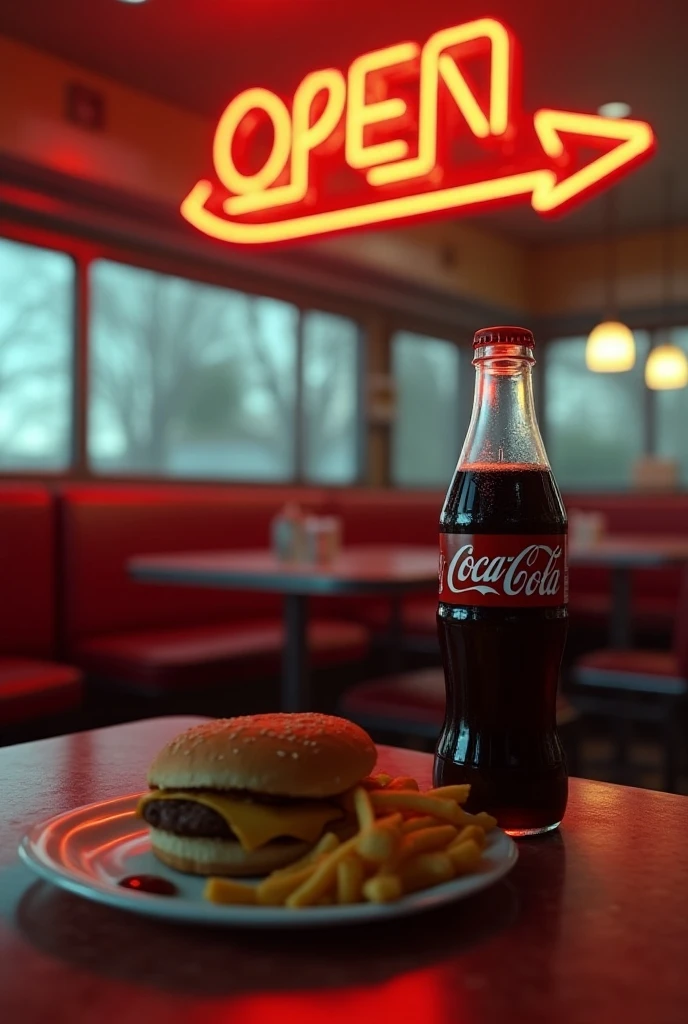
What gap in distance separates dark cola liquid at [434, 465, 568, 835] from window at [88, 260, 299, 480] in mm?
4695

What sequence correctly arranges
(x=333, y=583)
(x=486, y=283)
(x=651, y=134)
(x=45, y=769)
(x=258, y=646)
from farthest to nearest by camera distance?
1. (x=486, y=283)
2. (x=258, y=646)
3. (x=651, y=134)
4. (x=333, y=583)
5. (x=45, y=769)

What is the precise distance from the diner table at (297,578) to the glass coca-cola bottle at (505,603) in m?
1.84

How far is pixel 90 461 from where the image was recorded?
5.29 metres

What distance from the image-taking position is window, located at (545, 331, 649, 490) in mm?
8453

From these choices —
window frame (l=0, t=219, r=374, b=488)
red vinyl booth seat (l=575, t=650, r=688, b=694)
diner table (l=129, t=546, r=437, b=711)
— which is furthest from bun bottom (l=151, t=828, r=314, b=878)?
window frame (l=0, t=219, r=374, b=488)

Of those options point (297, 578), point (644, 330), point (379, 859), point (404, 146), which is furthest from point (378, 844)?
point (644, 330)

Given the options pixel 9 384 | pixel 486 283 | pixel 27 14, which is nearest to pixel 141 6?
pixel 27 14

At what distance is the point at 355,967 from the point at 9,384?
473 centimetres

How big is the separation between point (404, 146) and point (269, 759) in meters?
3.18

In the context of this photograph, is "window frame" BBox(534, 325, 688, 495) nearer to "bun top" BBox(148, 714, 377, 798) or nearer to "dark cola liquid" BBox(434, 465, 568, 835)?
"dark cola liquid" BBox(434, 465, 568, 835)

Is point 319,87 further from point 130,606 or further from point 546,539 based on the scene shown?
point 546,539

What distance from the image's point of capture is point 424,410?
8188 mm

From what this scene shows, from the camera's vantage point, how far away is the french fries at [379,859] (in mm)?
538

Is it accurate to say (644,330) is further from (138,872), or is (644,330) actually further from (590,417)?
(138,872)
